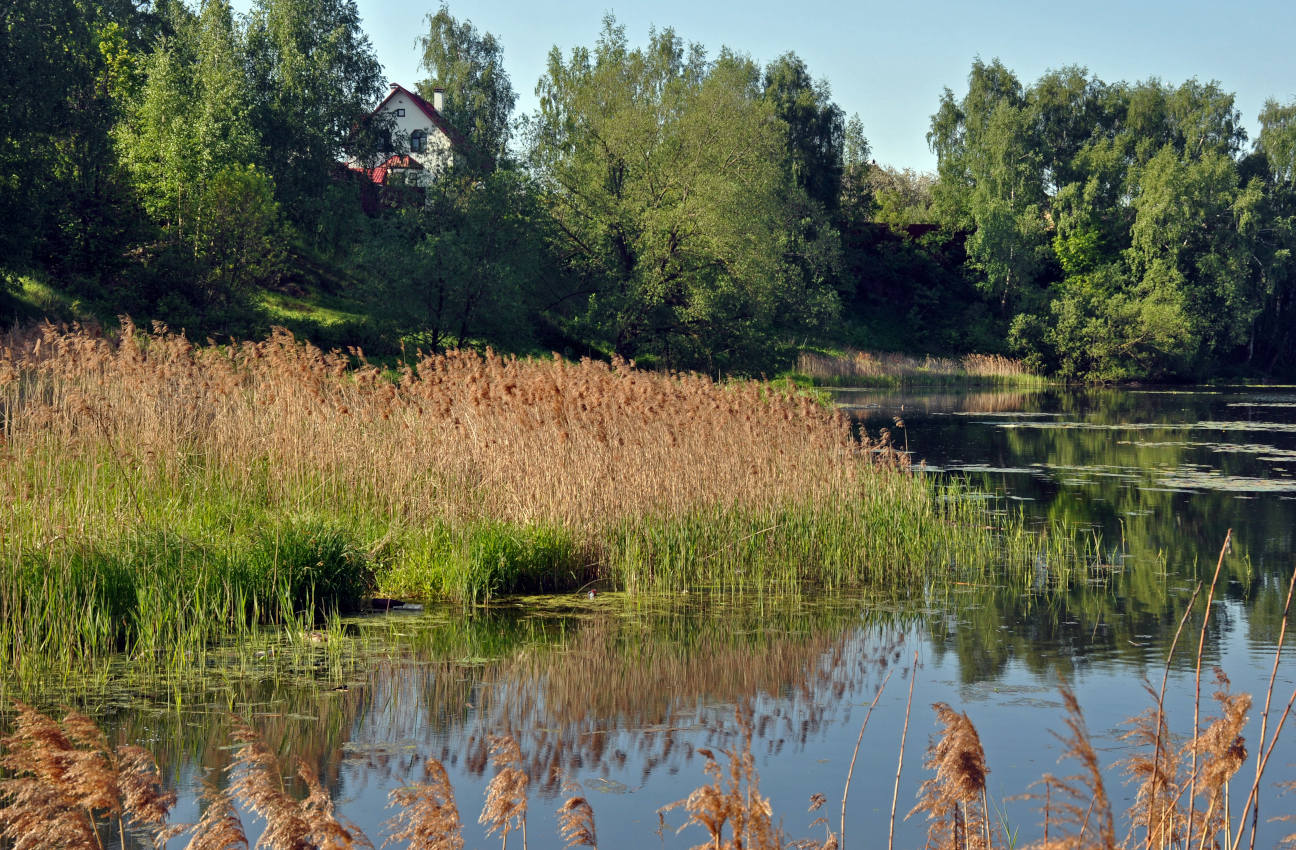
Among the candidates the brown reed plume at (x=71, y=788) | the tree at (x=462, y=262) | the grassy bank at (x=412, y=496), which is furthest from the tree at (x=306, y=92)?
the brown reed plume at (x=71, y=788)

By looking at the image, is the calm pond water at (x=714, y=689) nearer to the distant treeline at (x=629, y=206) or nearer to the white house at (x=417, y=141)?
the distant treeline at (x=629, y=206)

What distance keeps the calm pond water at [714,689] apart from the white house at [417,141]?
30792mm

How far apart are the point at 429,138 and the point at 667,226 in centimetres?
2439

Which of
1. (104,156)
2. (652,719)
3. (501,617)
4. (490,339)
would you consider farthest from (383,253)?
(652,719)

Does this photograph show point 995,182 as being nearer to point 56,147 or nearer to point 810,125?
point 810,125

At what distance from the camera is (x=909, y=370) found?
48812 mm

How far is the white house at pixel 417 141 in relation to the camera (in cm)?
4447

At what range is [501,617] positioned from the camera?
9438mm

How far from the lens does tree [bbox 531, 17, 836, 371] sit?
35.2 m

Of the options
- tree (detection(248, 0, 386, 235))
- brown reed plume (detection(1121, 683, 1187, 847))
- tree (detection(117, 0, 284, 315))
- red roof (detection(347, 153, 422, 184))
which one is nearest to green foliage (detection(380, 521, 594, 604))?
brown reed plume (detection(1121, 683, 1187, 847))

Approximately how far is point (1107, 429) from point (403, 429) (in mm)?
21002

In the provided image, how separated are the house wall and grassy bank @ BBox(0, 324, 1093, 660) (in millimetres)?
27481

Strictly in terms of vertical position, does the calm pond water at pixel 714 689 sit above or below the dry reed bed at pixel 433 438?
below

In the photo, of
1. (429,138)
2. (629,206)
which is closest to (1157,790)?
(629,206)
